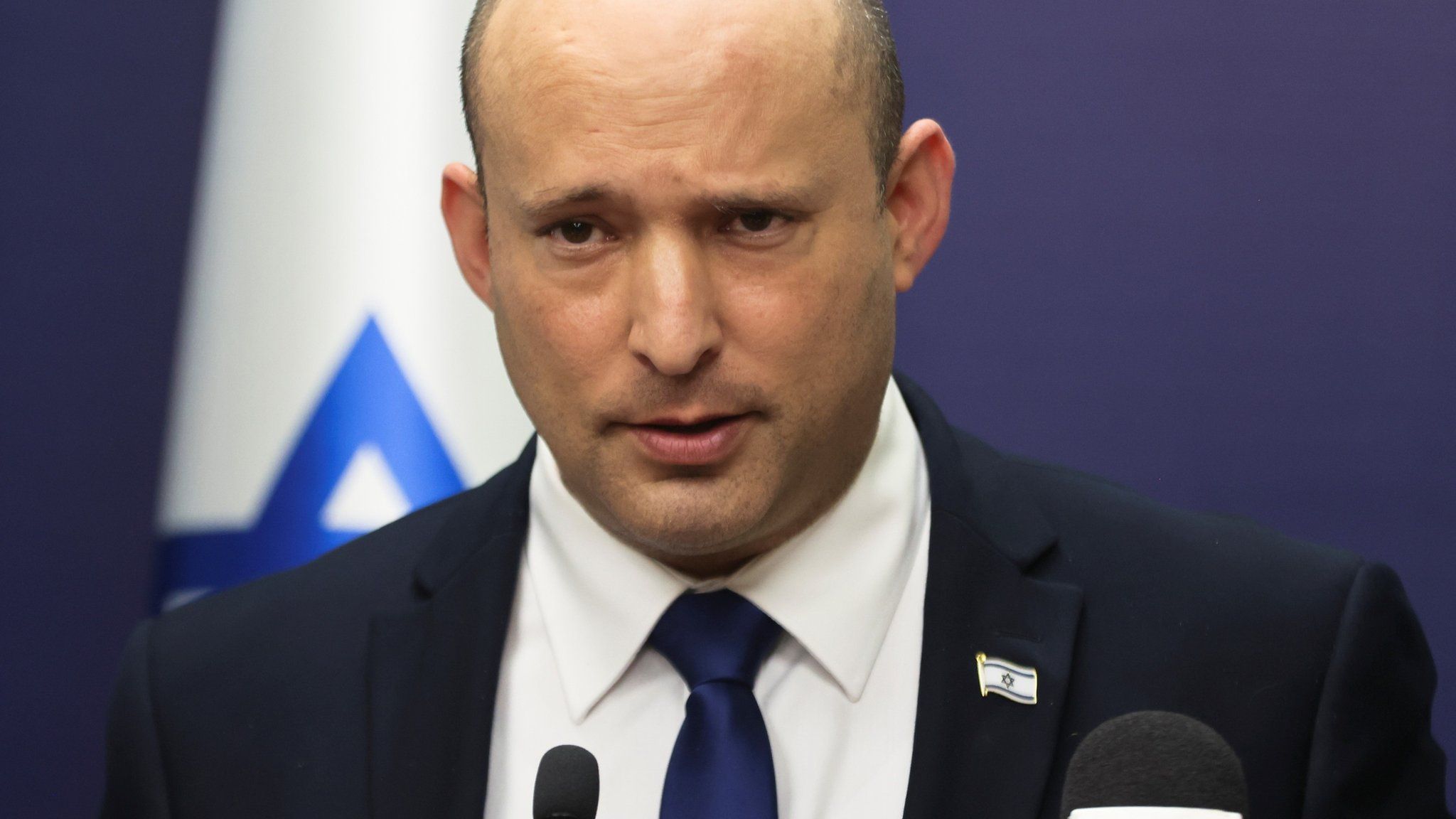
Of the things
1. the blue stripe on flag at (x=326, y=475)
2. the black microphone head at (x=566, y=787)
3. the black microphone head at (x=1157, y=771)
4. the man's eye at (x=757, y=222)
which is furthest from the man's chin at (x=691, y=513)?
the blue stripe on flag at (x=326, y=475)

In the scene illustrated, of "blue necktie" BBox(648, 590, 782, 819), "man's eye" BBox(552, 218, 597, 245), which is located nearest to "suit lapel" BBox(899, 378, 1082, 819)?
"blue necktie" BBox(648, 590, 782, 819)

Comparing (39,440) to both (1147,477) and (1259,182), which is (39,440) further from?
(1259,182)

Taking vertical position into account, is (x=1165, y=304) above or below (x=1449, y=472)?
above

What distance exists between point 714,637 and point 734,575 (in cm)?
8

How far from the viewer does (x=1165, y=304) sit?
100 inches

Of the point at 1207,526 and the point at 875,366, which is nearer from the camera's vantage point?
the point at 875,366

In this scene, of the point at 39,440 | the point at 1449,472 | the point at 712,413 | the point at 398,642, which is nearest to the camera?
the point at 712,413

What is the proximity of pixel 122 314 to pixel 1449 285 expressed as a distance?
211 cm

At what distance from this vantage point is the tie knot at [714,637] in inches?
71.1

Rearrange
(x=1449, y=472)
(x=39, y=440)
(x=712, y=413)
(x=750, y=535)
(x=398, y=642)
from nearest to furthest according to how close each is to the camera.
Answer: (x=712, y=413) → (x=750, y=535) → (x=398, y=642) → (x=1449, y=472) → (x=39, y=440)

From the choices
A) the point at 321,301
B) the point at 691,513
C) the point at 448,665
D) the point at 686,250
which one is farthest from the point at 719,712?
the point at 321,301

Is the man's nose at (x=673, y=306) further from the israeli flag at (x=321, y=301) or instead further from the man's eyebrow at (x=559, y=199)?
the israeli flag at (x=321, y=301)

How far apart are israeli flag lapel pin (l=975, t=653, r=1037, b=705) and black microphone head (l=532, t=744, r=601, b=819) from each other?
28.6 inches

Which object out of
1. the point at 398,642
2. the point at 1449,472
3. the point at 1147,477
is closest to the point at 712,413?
the point at 398,642
